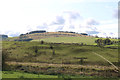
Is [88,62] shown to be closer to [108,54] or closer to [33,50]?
[108,54]

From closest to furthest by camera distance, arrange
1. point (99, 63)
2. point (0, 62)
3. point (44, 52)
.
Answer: point (0, 62) → point (99, 63) → point (44, 52)

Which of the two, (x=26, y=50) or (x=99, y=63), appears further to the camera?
(x=26, y=50)

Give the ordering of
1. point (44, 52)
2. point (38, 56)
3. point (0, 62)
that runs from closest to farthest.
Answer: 1. point (0, 62)
2. point (38, 56)
3. point (44, 52)

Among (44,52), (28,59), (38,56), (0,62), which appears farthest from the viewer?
(44,52)

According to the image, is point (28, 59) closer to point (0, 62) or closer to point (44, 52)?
point (44, 52)

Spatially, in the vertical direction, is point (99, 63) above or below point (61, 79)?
below

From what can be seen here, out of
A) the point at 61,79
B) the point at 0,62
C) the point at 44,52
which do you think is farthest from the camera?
the point at 44,52

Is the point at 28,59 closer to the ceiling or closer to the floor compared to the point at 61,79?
closer to the floor

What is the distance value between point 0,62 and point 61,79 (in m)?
26.2

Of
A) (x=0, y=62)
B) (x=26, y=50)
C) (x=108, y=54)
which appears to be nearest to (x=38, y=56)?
(x=26, y=50)

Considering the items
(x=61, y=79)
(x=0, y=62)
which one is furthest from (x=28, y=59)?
(x=61, y=79)

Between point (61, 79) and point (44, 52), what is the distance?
414 ft

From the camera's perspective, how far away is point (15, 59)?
125500 mm

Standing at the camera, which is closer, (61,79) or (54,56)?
(61,79)
